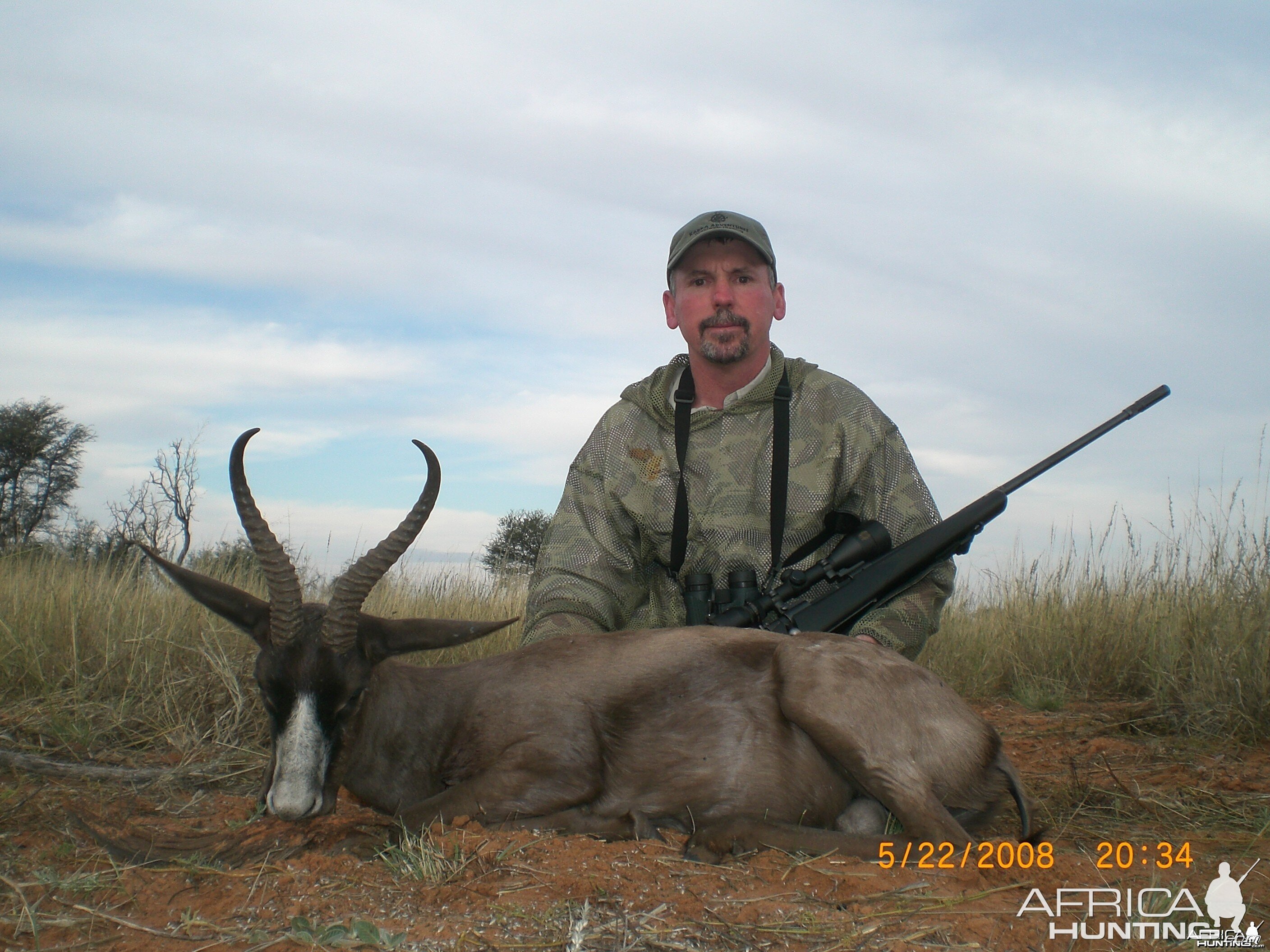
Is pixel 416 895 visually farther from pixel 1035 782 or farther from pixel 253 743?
pixel 1035 782

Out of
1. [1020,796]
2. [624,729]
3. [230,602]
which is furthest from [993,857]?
[230,602]

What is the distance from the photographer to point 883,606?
529 cm

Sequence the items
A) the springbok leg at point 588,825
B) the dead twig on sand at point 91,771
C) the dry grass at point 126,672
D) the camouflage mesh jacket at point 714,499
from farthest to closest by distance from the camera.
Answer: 1. the camouflage mesh jacket at point 714,499
2. the dry grass at point 126,672
3. the dead twig on sand at point 91,771
4. the springbok leg at point 588,825

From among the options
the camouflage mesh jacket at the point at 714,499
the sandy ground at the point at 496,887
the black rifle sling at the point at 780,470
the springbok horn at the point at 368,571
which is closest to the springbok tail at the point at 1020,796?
the sandy ground at the point at 496,887

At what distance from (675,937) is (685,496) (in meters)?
3.30

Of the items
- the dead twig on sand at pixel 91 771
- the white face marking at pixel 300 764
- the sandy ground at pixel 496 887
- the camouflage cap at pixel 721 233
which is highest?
the camouflage cap at pixel 721 233

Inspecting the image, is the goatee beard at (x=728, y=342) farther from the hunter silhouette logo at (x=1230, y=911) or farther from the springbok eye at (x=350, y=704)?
the hunter silhouette logo at (x=1230, y=911)

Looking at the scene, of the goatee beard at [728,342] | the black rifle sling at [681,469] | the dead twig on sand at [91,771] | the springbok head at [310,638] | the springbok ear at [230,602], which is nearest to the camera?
the springbok head at [310,638]

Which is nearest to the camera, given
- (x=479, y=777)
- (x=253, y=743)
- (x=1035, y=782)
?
(x=479, y=777)

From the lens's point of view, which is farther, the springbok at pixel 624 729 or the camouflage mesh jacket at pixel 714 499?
the camouflage mesh jacket at pixel 714 499

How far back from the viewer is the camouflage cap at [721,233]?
5922 mm

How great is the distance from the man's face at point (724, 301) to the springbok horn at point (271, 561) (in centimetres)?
289

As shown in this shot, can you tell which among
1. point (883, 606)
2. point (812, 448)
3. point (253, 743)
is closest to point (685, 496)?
point (812, 448)

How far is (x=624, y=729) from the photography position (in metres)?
4.11
